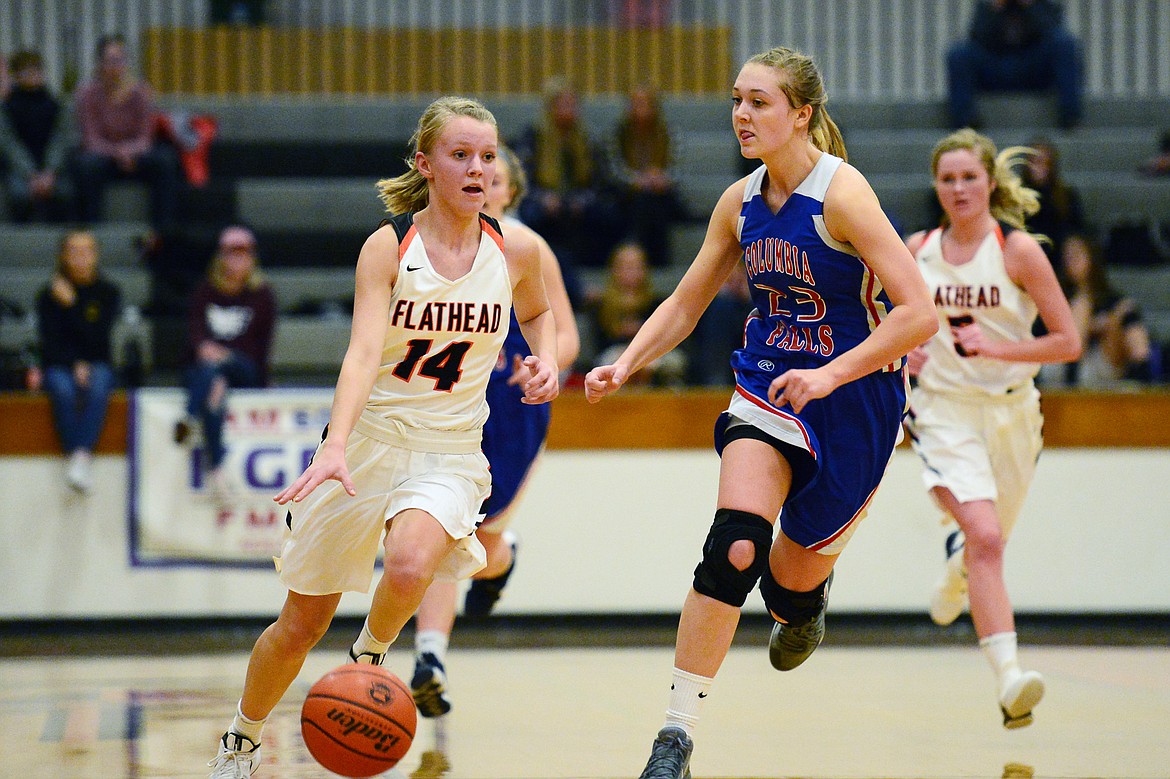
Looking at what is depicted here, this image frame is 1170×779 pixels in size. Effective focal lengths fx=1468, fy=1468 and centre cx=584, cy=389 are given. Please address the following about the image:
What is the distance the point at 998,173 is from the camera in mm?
5082

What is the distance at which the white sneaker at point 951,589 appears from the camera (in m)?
5.20

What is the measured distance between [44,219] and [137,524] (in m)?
3.91

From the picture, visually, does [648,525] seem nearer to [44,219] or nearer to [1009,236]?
[1009,236]

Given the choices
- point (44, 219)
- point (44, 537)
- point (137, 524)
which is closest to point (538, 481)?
point (137, 524)

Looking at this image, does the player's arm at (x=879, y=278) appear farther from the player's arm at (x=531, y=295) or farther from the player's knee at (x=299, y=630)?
the player's knee at (x=299, y=630)

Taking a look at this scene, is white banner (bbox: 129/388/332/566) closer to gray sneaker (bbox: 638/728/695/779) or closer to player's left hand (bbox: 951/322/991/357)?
player's left hand (bbox: 951/322/991/357)

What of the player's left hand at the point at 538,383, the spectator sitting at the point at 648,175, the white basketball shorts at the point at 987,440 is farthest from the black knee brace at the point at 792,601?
the spectator sitting at the point at 648,175

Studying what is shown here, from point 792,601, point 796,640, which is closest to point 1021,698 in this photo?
point 796,640

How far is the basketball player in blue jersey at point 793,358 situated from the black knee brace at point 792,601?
66 mm

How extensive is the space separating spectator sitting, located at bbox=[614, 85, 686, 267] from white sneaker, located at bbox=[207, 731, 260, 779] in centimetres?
635

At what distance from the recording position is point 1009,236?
5.03 m

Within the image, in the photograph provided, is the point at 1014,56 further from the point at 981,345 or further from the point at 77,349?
the point at 77,349

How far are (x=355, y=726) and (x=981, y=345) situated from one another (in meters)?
2.56

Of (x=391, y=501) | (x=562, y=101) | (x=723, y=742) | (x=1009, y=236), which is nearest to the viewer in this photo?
(x=391, y=501)
